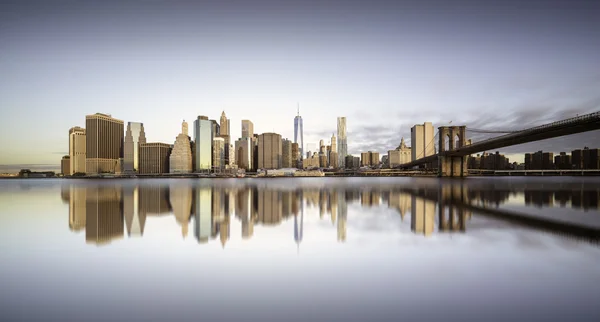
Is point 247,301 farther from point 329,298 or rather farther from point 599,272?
point 599,272

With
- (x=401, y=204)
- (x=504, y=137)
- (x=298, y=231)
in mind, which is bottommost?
(x=401, y=204)

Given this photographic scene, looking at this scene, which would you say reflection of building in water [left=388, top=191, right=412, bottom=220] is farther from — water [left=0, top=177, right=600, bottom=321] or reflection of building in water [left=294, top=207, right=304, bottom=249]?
reflection of building in water [left=294, top=207, right=304, bottom=249]

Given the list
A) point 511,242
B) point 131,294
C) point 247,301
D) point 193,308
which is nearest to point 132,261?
point 131,294

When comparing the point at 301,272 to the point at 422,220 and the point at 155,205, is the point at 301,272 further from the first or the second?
the point at 155,205

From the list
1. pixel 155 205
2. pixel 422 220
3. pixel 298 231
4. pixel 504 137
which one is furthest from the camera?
pixel 504 137

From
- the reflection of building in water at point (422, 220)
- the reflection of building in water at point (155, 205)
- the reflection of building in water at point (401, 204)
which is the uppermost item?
the reflection of building in water at point (422, 220)

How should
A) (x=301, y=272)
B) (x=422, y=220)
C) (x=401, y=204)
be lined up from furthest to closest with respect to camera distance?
1. (x=401, y=204)
2. (x=422, y=220)
3. (x=301, y=272)

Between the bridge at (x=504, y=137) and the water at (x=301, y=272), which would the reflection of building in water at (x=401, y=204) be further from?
the bridge at (x=504, y=137)

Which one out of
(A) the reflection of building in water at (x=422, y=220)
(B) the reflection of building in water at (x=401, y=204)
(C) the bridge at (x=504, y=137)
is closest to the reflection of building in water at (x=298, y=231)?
(A) the reflection of building in water at (x=422, y=220)

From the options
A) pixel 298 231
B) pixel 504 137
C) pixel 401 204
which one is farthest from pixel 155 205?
pixel 504 137

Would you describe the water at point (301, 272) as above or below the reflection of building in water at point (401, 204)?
above

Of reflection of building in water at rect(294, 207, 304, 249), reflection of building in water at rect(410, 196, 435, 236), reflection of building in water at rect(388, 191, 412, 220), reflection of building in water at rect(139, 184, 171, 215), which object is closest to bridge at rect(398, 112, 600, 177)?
reflection of building in water at rect(388, 191, 412, 220)

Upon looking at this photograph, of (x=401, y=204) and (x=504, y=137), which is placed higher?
(x=504, y=137)

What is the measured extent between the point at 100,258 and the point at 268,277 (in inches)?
206
